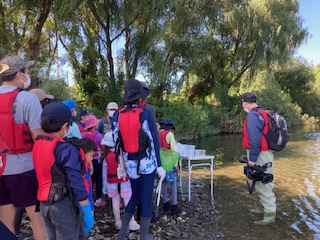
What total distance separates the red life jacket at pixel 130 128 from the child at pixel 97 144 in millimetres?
1394

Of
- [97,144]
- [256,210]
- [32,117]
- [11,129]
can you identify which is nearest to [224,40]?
[256,210]

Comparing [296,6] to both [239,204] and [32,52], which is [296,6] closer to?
[32,52]

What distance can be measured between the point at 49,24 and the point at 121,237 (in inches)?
698

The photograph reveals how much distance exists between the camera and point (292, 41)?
2542cm

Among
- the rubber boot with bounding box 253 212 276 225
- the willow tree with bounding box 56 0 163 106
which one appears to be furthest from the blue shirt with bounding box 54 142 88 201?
the willow tree with bounding box 56 0 163 106

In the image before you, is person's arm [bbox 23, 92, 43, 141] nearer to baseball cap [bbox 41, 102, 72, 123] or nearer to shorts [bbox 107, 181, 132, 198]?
baseball cap [bbox 41, 102, 72, 123]

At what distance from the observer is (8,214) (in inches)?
121

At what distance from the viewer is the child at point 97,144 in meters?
4.91

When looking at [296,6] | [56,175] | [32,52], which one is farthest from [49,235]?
[296,6]

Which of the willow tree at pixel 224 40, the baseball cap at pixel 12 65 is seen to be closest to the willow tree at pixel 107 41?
the willow tree at pixel 224 40

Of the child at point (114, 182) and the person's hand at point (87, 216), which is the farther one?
the child at point (114, 182)

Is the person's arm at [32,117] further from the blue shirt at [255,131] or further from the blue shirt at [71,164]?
the blue shirt at [255,131]

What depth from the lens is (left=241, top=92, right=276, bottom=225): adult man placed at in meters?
4.80

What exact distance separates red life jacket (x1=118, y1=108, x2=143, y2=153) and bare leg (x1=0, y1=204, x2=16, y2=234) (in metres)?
1.40
